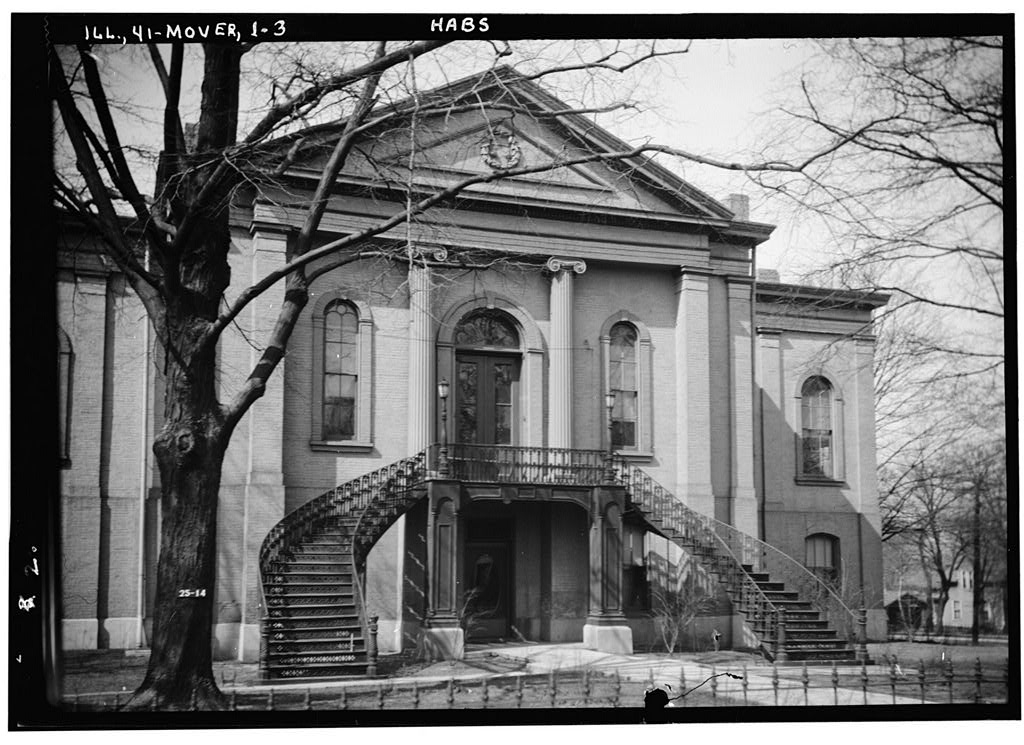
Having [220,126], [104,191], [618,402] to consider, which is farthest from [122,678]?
[618,402]

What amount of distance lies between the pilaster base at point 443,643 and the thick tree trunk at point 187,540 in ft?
14.4

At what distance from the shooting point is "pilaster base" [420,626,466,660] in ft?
63.0

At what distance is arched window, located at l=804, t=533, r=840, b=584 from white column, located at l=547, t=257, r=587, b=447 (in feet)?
16.4

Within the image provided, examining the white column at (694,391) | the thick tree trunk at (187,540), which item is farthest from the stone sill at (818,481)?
the thick tree trunk at (187,540)

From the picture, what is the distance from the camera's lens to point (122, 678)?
1617 centimetres

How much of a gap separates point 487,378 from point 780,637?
6.50 m

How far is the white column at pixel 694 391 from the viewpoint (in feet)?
71.5

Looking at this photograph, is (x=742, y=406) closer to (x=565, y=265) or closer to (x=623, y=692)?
(x=565, y=265)

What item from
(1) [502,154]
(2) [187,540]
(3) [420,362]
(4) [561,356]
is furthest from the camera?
(4) [561,356]

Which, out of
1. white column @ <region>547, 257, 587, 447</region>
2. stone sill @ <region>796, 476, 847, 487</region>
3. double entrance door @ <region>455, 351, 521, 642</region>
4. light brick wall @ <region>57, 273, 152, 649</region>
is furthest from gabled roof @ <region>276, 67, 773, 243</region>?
stone sill @ <region>796, 476, 847, 487</region>

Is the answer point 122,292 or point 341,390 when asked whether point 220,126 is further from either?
point 341,390

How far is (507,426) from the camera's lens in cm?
2138

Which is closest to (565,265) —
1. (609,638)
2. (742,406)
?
(742,406)

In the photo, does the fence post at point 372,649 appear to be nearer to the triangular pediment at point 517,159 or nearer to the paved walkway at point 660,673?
the paved walkway at point 660,673
